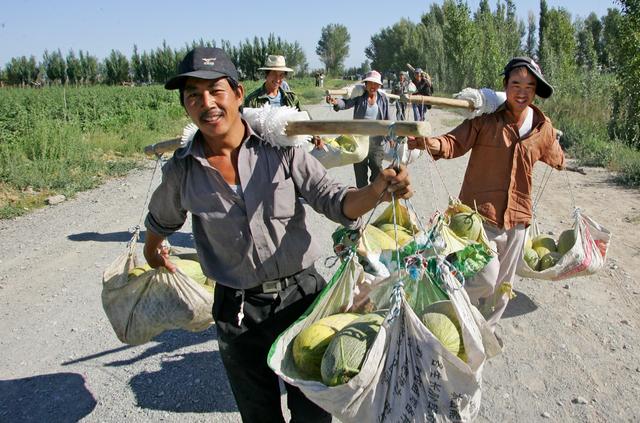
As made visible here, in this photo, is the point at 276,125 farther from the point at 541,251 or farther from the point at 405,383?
the point at 541,251

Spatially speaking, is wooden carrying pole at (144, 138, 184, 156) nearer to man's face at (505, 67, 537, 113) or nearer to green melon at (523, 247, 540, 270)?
man's face at (505, 67, 537, 113)

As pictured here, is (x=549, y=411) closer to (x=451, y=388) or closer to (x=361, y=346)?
(x=451, y=388)

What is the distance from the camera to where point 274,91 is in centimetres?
582

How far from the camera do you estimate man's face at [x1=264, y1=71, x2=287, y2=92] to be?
573 cm

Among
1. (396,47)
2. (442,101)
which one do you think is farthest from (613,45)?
(396,47)

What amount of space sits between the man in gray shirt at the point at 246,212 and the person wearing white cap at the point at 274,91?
12.0 ft

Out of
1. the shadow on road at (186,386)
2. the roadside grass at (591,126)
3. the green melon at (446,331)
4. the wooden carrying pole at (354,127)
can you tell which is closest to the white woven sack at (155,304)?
the shadow on road at (186,386)

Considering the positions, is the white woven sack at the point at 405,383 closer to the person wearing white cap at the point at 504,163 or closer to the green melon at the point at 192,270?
the green melon at the point at 192,270


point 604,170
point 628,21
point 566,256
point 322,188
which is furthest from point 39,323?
point 628,21

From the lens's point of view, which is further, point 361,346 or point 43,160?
point 43,160

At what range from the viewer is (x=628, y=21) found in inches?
392

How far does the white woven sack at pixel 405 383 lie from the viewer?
1796 mm

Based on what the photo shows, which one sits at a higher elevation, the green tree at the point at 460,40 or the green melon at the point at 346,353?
the green tree at the point at 460,40

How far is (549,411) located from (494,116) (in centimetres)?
187
